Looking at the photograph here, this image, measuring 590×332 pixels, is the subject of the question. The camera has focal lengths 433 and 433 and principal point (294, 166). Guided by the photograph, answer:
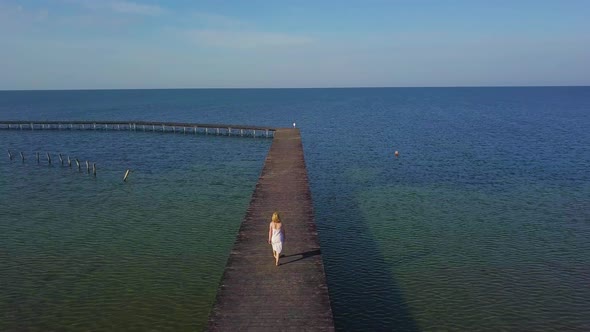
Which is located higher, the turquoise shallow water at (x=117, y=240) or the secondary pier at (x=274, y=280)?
the secondary pier at (x=274, y=280)

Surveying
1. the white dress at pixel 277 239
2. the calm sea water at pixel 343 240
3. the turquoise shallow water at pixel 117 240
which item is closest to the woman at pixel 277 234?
the white dress at pixel 277 239

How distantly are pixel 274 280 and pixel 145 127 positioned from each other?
71.5m

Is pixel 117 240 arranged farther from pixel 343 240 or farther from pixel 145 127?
pixel 145 127

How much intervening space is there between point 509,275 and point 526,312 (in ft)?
10.7

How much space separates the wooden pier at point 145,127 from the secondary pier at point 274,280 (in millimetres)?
48467

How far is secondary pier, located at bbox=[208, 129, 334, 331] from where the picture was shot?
487 inches

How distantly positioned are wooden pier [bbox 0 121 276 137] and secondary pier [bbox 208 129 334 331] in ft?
159

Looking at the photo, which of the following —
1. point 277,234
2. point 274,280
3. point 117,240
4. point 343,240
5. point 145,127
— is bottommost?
point 343,240

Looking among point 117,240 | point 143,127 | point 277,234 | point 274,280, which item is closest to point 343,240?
point 277,234

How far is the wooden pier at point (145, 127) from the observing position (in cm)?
7175

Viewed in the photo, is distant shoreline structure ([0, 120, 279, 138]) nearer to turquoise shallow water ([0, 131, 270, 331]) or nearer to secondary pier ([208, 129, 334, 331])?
turquoise shallow water ([0, 131, 270, 331])

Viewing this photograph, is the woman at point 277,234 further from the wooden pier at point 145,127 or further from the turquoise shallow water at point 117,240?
the wooden pier at point 145,127

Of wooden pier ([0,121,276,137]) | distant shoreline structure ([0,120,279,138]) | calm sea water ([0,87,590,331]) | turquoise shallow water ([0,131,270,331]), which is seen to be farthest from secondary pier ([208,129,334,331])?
wooden pier ([0,121,276,137])

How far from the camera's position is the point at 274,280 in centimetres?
1486
